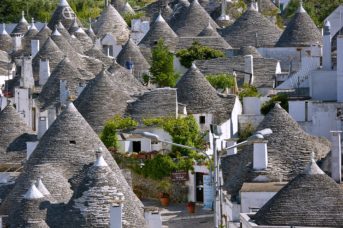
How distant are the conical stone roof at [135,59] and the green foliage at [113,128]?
59.2 ft

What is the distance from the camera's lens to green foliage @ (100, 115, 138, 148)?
59.2 m

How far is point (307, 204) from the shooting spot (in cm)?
4072

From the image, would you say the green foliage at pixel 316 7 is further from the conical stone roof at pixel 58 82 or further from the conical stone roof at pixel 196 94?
the conical stone roof at pixel 196 94

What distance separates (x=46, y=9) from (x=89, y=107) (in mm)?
66865

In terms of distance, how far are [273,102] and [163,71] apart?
11.1 m

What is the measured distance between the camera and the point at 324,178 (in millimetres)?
41531

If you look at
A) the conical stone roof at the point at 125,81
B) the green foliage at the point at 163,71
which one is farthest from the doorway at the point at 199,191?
the green foliage at the point at 163,71

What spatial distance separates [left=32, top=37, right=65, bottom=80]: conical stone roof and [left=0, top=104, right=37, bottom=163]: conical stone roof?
57.0 feet

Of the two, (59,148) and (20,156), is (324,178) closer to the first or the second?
(59,148)

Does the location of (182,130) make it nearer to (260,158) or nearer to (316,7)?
(260,158)

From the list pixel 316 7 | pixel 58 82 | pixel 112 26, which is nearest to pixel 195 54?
pixel 58 82

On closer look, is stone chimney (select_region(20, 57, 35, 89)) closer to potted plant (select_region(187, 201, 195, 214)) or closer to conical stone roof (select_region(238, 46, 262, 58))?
conical stone roof (select_region(238, 46, 262, 58))

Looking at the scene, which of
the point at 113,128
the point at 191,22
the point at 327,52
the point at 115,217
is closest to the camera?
the point at 115,217

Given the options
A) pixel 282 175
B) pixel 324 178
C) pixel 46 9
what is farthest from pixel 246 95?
pixel 46 9
